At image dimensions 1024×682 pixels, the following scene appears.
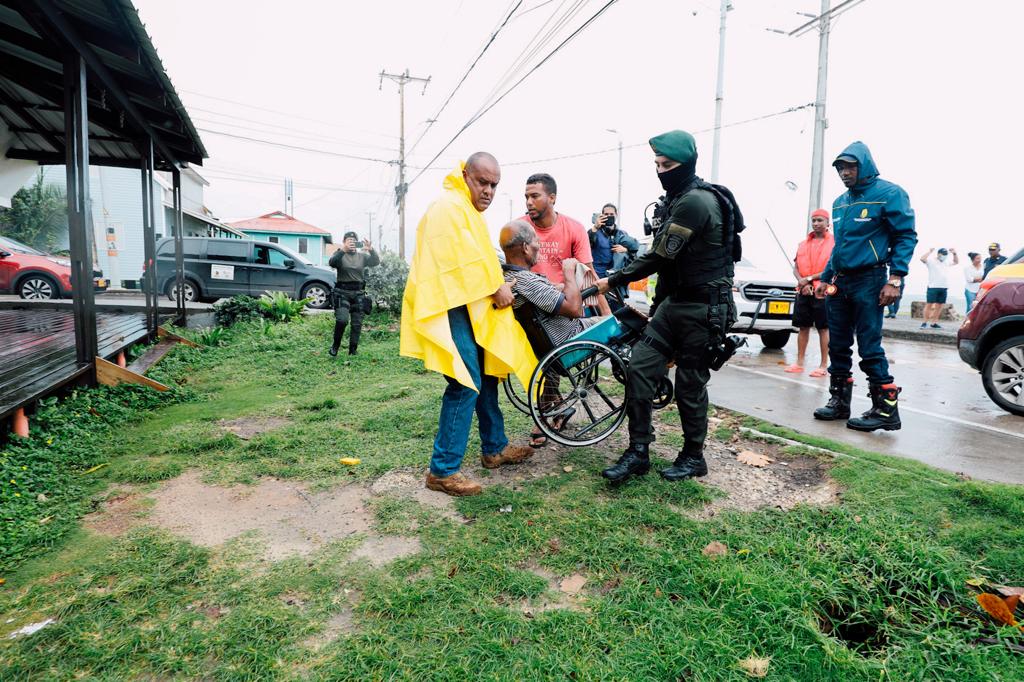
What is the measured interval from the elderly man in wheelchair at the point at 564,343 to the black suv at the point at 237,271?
12.3 meters

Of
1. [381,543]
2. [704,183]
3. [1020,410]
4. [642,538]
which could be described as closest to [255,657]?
[381,543]

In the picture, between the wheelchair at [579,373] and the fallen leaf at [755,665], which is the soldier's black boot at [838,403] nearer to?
the wheelchair at [579,373]

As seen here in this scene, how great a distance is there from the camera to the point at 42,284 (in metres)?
12.8

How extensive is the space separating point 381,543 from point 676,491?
63.5 inches

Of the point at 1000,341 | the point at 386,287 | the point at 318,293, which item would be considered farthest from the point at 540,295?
the point at 318,293

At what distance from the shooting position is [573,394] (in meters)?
3.89

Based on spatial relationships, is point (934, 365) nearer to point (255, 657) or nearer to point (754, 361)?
point (754, 361)

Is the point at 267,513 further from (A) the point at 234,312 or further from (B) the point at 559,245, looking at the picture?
(A) the point at 234,312

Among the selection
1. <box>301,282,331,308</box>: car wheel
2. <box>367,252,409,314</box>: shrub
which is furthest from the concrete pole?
<box>301,282,331,308</box>: car wheel

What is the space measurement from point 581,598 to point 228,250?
15292mm

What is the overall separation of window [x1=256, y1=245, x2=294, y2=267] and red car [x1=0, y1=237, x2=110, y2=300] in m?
3.54

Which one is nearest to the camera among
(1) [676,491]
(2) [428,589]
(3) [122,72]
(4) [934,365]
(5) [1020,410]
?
(2) [428,589]

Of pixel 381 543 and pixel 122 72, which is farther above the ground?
pixel 122 72

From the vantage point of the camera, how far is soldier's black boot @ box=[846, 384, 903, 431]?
15.0 feet
